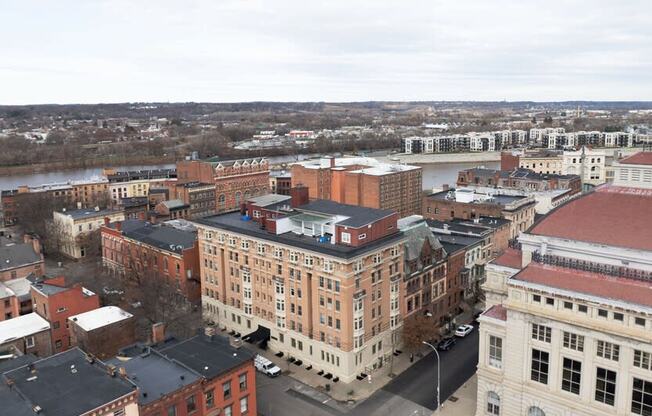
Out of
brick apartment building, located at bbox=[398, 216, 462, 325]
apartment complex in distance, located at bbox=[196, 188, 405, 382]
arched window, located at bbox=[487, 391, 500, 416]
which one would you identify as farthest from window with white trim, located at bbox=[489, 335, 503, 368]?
brick apartment building, located at bbox=[398, 216, 462, 325]

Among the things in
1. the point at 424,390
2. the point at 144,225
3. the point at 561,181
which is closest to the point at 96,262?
the point at 144,225

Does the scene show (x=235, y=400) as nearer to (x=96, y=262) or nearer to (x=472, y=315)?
(x=472, y=315)

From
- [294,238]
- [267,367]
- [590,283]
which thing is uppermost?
[294,238]

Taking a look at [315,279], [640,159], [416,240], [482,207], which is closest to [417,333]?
[416,240]

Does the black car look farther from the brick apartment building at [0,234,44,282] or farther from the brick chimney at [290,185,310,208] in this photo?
the brick apartment building at [0,234,44,282]

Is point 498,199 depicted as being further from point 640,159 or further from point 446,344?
point 640,159
